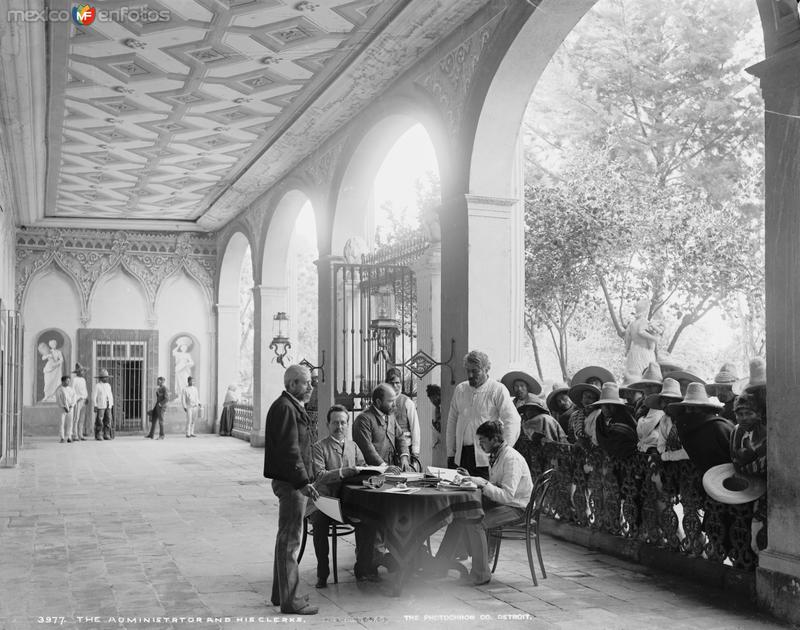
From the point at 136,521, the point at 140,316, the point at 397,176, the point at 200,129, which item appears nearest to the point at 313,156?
the point at 200,129

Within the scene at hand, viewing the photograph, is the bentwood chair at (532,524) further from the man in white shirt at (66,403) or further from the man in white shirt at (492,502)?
the man in white shirt at (66,403)

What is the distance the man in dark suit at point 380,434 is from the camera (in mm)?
6754

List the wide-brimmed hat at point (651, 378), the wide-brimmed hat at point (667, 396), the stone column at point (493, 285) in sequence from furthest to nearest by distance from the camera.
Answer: the stone column at point (493, 285)
the wide-brimmed hat at point (651, 378)
the wide-brimmed hat at point (667, 396)

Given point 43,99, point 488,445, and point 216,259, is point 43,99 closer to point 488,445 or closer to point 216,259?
point 488,445

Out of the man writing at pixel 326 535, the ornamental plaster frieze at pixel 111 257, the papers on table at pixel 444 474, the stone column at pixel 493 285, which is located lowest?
the man writing at pixel 326 535

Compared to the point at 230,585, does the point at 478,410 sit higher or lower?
higher

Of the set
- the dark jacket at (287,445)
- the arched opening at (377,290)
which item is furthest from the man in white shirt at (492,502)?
the arched opening at (377,290)

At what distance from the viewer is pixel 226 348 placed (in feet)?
71.2

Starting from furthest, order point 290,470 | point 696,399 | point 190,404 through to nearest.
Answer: point 190,404 → point 696,399 → point 290,470

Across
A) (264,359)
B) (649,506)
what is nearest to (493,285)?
(649,506)

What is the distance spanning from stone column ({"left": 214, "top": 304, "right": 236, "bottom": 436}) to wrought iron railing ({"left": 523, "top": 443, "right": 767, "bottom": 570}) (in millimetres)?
14758

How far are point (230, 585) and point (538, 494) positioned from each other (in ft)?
6.92

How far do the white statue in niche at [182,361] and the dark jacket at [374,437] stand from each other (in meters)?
15.3

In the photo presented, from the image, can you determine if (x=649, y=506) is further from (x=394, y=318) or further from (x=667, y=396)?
(x=394, y=318)
